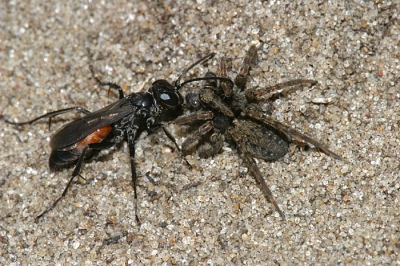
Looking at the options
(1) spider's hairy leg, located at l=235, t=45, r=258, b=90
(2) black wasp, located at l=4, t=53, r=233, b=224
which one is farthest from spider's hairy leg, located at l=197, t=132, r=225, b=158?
(1) spider's hairy leg, located at l=235, t=45, r=258, b=90

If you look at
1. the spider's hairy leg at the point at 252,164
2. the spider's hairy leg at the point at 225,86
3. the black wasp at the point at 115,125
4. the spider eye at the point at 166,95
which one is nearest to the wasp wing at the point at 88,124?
the black wasp at the point at 115,125

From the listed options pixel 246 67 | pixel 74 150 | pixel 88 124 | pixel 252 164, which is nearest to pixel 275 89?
pixel 246 67

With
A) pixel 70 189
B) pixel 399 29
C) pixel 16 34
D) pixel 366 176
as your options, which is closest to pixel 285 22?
pixel 399 29

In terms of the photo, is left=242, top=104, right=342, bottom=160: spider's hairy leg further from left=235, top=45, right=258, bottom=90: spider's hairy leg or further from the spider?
left=235, top=45, right=258, bottom=90: spider's hairy leg

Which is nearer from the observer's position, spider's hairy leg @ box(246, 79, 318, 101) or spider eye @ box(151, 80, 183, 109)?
spider's hairy leg @ box(246, 79, 318, 101)

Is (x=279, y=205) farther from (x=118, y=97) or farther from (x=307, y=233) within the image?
(x=118, y=97)

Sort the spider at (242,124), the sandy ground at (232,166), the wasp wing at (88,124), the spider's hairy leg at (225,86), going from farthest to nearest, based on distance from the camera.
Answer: the wasp wing at (88,124) → the spider's hairy leg at (225,86) → the spider at (242,124) → the sandy ground at (232,166)

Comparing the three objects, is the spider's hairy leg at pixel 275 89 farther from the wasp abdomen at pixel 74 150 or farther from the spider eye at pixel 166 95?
the wasp abdomen at pixel 74 150
